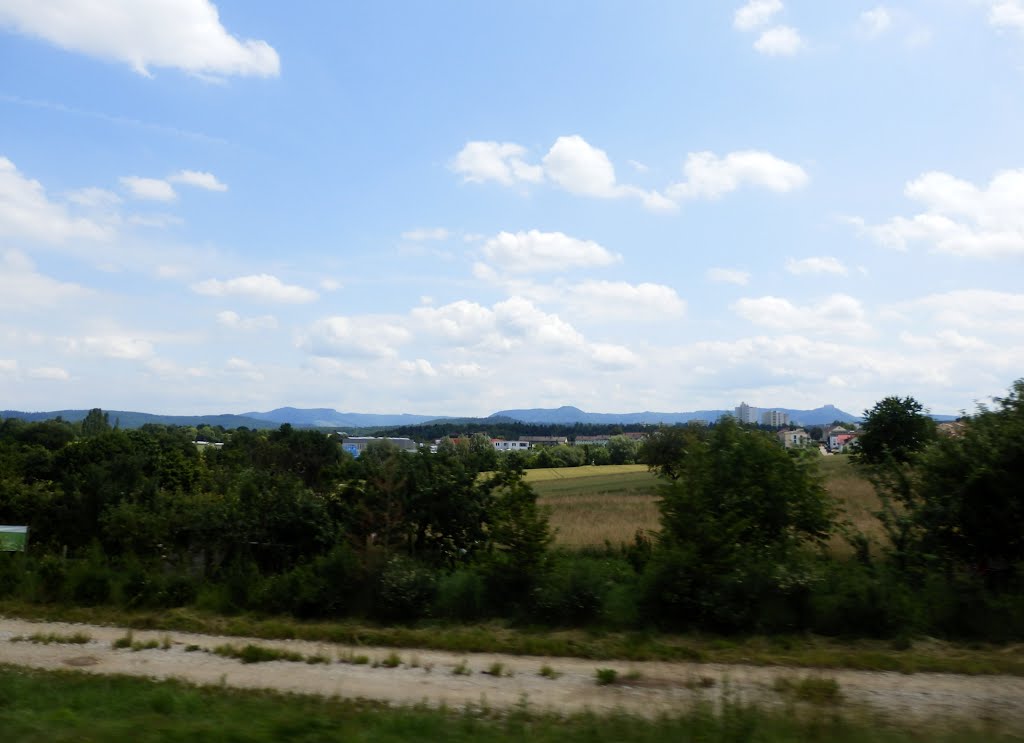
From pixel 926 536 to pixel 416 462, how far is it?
32.0 ft

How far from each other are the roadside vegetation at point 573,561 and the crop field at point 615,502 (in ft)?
3.13

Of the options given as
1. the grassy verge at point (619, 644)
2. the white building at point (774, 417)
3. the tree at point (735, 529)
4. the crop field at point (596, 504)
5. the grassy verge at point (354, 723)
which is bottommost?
the crop field at point (596, 504)

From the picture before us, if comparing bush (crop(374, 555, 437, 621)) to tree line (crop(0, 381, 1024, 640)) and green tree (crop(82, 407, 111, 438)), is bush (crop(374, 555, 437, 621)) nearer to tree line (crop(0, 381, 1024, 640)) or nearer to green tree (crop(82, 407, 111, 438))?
tree line (crop(0, 381, 1024, 640))

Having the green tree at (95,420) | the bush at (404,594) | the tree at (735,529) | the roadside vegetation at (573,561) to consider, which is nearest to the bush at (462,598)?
the roadside vegetation at (573,561)

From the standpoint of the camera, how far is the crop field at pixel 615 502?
2147 centimetres

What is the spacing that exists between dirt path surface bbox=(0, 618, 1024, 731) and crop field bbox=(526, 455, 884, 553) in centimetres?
427

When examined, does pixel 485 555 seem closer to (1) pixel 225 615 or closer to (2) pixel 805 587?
(1) pixel 225 615

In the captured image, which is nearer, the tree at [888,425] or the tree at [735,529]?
the tree at [735,529]

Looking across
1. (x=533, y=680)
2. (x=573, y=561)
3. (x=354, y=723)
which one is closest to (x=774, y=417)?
(x=573, y=561)

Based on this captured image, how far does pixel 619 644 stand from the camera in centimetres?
1111

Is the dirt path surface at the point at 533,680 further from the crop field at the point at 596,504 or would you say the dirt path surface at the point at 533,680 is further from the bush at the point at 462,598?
the crop field at the point at 596,504

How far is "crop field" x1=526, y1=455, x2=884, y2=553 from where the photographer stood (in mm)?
21469

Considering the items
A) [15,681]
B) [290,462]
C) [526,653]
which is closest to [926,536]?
[526,653]

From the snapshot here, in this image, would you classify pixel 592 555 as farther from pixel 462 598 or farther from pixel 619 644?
pixel 619 644
